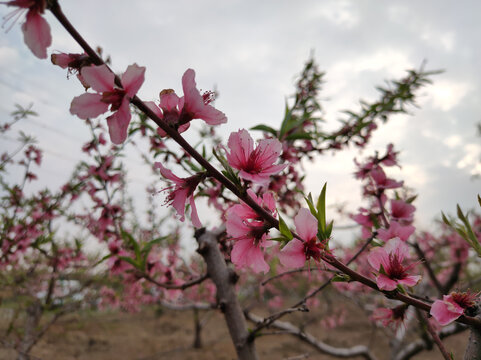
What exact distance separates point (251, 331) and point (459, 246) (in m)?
5.17

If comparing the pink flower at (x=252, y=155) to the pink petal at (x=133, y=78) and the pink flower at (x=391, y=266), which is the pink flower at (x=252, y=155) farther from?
the pink flower at (x=391, y=266)

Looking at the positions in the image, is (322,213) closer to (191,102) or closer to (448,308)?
(448,308)

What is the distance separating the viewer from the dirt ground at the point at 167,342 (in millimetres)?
5770

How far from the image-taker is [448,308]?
647 mm

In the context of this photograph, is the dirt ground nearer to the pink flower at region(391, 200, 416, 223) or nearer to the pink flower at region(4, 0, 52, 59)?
the pink flower at region(391, 200, 416, 223)

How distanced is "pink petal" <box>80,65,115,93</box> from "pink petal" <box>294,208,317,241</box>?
53 centimetres

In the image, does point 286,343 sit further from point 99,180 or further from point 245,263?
point 245,263

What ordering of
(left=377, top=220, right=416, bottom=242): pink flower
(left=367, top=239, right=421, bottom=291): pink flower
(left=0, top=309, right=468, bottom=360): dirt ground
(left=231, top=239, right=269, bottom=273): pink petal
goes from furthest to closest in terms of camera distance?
(left=0, top=309, right=468, bottom=360): dirt ground < (left=377, top=220, right=416, bottom=242): pink flower < (left=231, top=239, right=269, bottom=273): pink petal < (left=367, top=239, right=421, bottom=291): pink flower

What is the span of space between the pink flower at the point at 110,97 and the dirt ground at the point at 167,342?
5.24 meters

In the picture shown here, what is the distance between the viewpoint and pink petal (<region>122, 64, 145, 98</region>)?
57 cm

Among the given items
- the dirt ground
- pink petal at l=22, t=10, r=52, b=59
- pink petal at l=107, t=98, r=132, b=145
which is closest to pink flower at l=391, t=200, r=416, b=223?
pink petal at l=107, t=98, r=132, b=145

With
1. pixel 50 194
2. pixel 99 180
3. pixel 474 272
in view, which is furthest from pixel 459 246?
pixel 50 194

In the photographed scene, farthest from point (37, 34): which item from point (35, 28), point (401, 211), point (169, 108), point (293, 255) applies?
point (401, 211)

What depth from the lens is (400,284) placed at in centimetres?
68
